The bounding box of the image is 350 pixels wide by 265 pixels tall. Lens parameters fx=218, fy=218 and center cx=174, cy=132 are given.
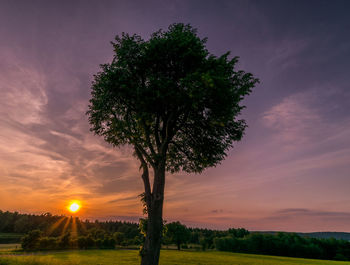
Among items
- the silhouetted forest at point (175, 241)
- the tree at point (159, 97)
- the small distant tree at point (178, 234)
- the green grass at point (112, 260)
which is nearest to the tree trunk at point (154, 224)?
the tree at point (159, 97)

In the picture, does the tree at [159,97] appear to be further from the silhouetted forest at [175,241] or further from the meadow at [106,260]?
the silhouetted forest at [175,241]

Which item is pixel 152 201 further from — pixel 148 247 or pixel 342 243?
pixel 342 243

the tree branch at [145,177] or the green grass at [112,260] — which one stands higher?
the tree branch at [145,177]

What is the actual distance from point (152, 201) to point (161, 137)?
15.2ft

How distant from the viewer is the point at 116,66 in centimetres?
1449

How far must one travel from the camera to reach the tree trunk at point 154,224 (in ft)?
41.2

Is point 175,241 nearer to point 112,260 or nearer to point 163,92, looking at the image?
point 112,260

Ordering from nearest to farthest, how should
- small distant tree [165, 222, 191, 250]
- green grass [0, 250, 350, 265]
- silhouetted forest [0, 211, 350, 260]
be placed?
green grass [0, 250, 350, 265], silhouetted forest [0, 211, 350, 260], small distant tree [165, 222, 191, 250]

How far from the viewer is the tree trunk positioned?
12.6 meters

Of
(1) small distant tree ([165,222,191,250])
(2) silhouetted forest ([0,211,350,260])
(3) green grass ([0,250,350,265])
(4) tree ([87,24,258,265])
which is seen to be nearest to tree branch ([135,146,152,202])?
(4) tree ([87,24,258,265])

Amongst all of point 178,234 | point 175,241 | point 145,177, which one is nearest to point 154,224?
point 145,177

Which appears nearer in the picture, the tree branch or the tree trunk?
the tree trunk

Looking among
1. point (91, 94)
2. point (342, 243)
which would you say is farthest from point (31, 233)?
point (342, 243)

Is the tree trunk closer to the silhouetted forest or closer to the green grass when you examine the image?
the green grass
